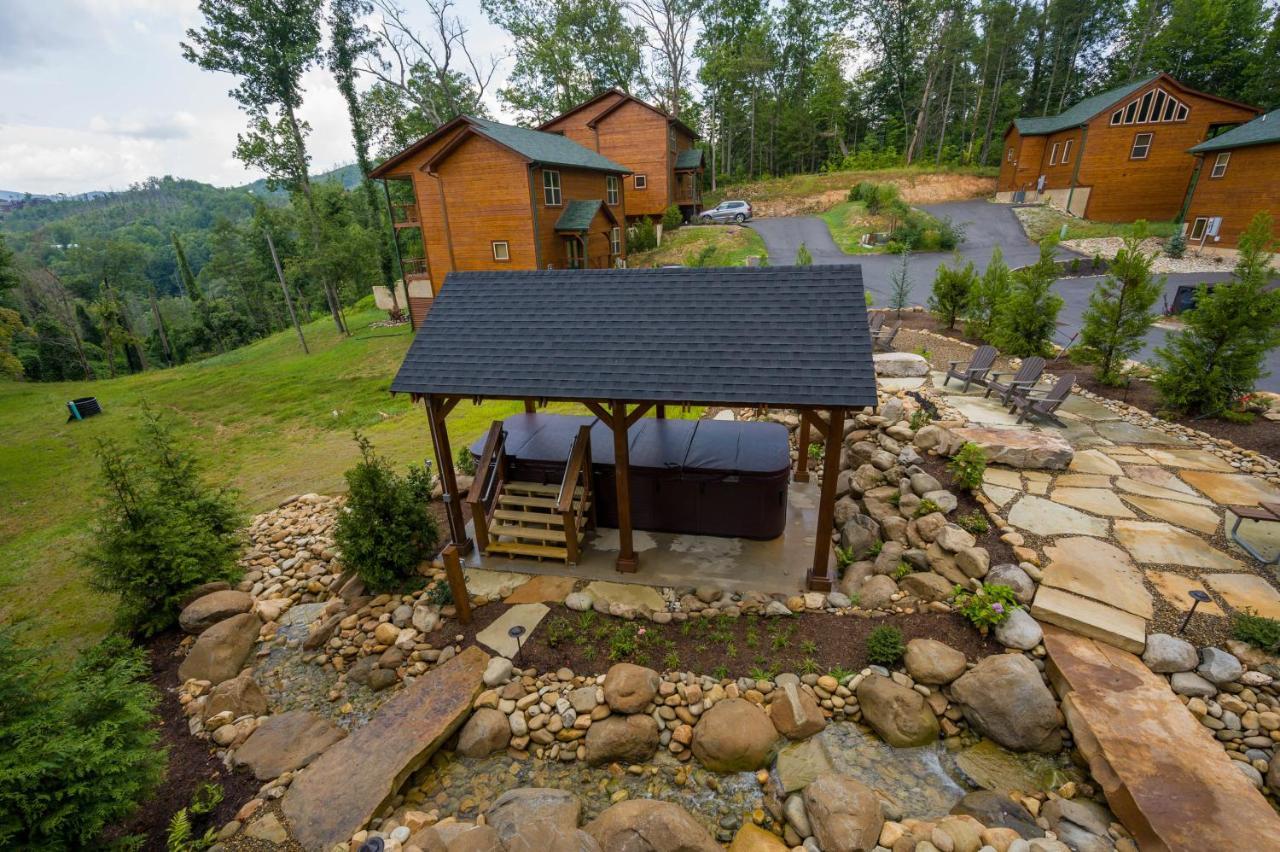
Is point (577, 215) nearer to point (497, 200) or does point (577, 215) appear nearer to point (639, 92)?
point (497, 200)

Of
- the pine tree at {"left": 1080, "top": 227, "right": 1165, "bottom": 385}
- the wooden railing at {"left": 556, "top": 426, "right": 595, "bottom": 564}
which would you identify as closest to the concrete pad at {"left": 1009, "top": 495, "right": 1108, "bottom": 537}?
the wooden railing at {"left": 556, "top": 426, "right": 595, "bottom": 564}

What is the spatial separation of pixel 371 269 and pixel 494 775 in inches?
1191

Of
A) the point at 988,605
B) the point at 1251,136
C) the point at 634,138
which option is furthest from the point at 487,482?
the point at 1251,136

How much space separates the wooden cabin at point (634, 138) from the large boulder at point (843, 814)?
102ft

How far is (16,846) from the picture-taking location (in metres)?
3.58

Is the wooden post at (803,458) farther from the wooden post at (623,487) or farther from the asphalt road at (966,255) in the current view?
the asphalt road at (966,255)

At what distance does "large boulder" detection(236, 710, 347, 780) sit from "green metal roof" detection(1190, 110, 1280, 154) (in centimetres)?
3482

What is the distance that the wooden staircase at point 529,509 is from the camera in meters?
7.58

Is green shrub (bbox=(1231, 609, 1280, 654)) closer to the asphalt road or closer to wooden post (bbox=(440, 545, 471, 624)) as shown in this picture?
wooden post (bbox=(440, 545, 471, 624))

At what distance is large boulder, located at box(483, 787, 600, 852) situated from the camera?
13.7 feet

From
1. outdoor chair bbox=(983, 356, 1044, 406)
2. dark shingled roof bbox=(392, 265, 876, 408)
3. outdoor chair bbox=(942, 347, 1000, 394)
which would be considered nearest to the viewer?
dark shingled roof bbox=(392, 265, 876, 408)

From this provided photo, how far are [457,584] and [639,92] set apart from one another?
149 feet

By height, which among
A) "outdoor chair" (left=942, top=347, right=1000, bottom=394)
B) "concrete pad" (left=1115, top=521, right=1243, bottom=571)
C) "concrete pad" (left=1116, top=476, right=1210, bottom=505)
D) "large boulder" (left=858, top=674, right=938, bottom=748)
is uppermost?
"outdoor chair" (left=942, top=347, right=1000, bottom=394)

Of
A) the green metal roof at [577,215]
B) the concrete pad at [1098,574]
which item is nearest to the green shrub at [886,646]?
the concrete pad at [1098,574]
